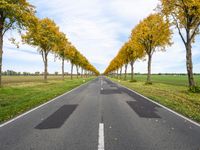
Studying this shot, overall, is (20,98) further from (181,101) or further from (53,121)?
(181,101)

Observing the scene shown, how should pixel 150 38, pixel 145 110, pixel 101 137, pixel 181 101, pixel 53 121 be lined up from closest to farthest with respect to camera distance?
pixel 101 137 → pixel 53 121 → pixel 145 110 → pixel 181 101 → pixel 150 38

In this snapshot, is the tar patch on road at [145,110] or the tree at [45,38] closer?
the tar patch on road at [145,110]

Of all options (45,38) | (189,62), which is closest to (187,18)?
(189,62)

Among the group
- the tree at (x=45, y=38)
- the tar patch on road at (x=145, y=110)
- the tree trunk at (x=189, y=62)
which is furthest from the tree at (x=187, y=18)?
the tree at (x=45, y=38)

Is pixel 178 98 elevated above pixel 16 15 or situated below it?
below

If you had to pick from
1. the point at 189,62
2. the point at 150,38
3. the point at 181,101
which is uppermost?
the point at 150,38

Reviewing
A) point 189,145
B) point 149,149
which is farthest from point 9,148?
point 189,145

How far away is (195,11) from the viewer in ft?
52.1

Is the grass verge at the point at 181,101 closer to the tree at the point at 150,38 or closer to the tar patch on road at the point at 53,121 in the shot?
the tar patch on road at the point at 53,121

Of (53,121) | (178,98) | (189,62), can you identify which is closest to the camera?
(53,121)

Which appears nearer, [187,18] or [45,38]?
[187,18]

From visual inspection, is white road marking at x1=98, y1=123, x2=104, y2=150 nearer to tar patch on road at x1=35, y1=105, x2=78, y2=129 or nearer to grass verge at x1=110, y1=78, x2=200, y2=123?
tar patch on road at x1=35, y1=105, x2=78, y2=129

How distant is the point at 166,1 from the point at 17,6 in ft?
50.2

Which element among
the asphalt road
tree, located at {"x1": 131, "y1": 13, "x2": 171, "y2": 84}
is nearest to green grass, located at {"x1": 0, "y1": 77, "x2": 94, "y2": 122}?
the asphalt road
